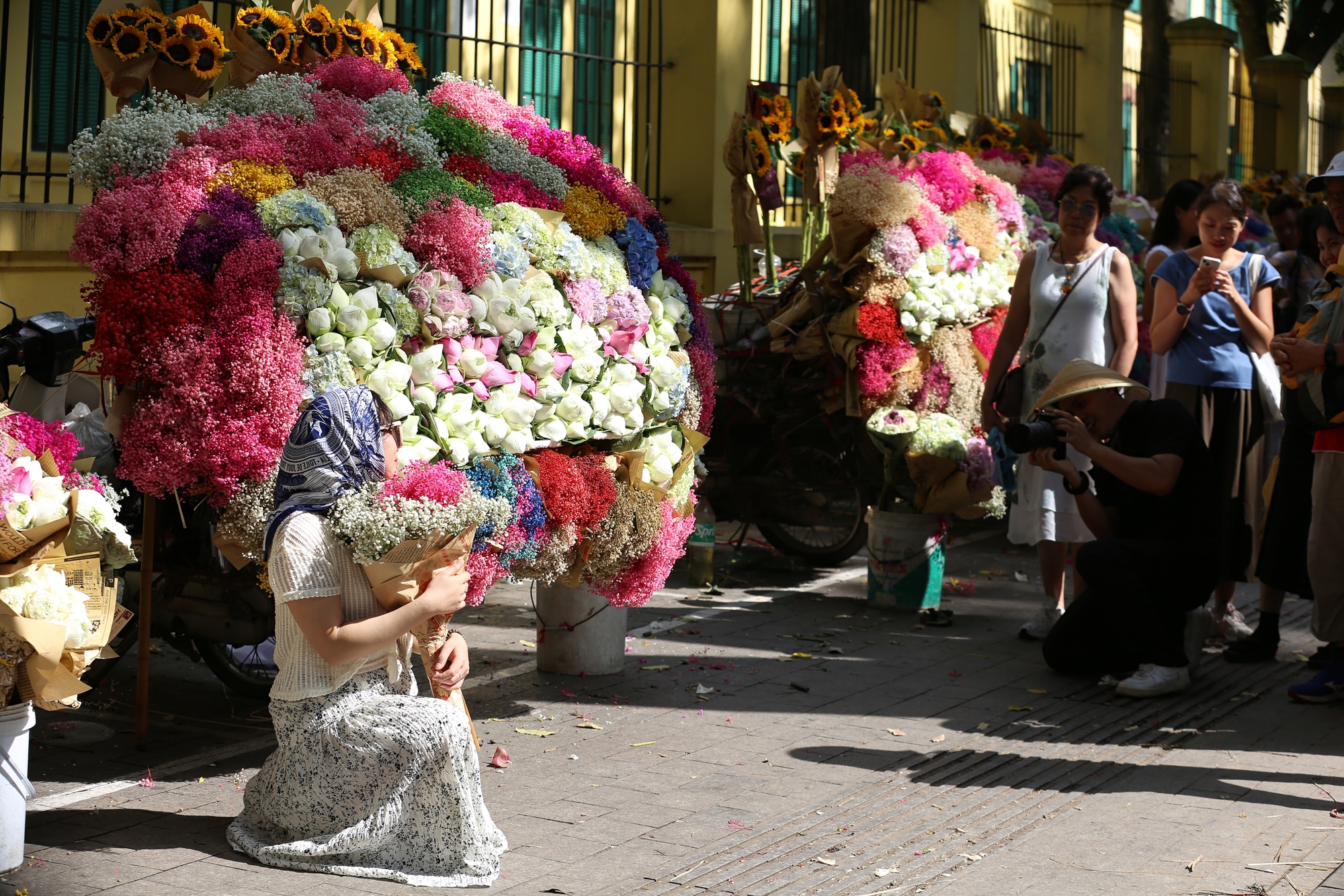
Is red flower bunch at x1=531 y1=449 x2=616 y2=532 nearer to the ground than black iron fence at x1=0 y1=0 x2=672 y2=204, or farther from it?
nearer to the ground

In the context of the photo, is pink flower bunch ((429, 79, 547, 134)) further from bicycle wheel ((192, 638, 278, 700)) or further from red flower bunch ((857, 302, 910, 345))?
red flower bunch ((857, 302, 910, 345))

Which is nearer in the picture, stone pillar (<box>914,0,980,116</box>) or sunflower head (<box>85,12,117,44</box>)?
sunflower head (<box>85,12,117,44</box>)

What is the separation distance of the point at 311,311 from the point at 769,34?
785 cm

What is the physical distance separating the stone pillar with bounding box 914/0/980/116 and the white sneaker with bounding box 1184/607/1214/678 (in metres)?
8.01

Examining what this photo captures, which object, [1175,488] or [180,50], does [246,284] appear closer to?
[180,50]

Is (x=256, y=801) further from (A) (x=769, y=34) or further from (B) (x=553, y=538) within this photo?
(A) (x=769, y=34)

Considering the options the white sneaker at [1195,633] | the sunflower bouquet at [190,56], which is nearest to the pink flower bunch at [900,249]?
the white sneaker at [1195,633]

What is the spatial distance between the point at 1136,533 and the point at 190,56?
420cm

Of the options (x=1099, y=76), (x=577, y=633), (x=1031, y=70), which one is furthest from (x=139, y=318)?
(x=1099, y=76)

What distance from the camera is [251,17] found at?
5262 mm

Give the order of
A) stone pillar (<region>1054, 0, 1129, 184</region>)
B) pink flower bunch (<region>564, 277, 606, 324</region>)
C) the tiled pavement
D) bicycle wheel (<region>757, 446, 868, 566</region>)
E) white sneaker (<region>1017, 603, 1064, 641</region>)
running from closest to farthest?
1. the tiled pavement
2. pink flower bunch (<region>564, 277, 606, 324</region>)
3. white sneaker (<region>1017, 603, 1064, 641</region>)
4. bicycle wheel (<region>757, 446, 868, 566</region>)
5. stone pillar (<region>1054, 0, 1129, 184</region>)

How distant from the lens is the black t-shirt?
6.12m

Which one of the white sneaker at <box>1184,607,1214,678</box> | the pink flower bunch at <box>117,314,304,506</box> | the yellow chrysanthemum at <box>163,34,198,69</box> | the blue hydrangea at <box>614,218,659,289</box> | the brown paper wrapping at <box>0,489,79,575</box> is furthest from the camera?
the white sneaker at <box>1184,607,1214,678</box>

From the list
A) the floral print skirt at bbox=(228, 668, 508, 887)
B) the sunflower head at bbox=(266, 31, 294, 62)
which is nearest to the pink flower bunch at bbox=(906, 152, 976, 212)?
the sunflower head at bbox=(266, 31, 294, 62)
